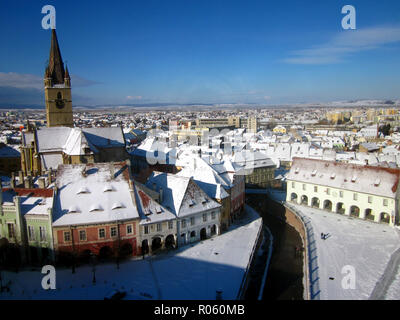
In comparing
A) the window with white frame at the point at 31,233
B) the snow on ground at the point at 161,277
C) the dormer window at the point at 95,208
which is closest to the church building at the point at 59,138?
the dormer window at the point at 95,208

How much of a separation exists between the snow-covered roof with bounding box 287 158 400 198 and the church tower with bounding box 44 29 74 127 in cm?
5137

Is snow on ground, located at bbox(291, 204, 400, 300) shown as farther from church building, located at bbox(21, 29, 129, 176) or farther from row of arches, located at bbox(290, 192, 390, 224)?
church building, located at bbox(21, 29, 129, 176)

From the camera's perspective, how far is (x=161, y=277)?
36.7 metres

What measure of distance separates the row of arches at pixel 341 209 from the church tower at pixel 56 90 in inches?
2089

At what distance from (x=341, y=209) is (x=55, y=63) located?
66.6 m

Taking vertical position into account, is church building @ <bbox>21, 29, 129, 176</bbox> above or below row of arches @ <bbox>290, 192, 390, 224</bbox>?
above

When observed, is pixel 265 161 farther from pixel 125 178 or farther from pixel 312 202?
pixel 125 178

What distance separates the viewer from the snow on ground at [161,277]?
33406 millimetres

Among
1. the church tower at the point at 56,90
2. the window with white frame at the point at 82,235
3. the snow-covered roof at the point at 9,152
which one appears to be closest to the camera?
the window with white frame at the point at 82,235

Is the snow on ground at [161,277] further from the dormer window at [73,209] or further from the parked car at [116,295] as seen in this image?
Result: the dormer window at [73,209]

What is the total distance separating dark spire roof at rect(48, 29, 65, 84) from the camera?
73713 millimetres

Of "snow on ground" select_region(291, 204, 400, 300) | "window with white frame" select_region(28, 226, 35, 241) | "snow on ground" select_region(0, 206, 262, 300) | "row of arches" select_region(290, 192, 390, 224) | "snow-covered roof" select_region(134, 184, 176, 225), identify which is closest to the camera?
Result: "snow on ground" select_region(0, 206, 262, 300)

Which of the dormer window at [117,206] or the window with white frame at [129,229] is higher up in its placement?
the dormer window at [117,206]

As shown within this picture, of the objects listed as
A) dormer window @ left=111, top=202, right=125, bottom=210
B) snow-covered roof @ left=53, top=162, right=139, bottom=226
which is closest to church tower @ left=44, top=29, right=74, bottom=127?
snow-covered roof @ left=53, top=162, right=139, bottom=226
